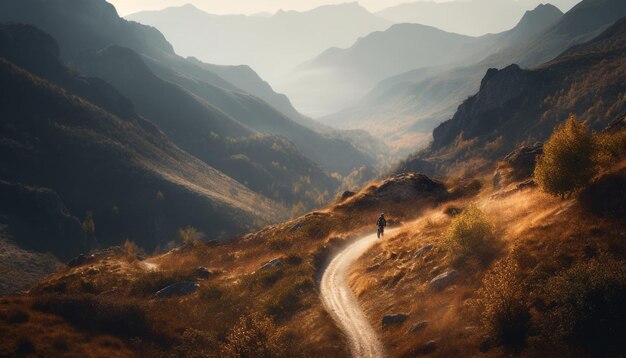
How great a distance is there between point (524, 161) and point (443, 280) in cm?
3400

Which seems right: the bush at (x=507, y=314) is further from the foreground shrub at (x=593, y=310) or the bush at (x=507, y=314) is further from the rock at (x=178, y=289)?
the rock at (x=178, y=289)

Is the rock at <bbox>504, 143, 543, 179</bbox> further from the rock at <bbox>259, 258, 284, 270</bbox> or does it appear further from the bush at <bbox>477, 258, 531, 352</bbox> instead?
the bush at <bbox>477, 258, 531, 352</bbox>

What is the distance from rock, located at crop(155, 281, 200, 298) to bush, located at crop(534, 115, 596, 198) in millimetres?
29505

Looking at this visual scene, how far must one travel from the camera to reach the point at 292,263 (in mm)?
37969

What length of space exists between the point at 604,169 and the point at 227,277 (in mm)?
32142

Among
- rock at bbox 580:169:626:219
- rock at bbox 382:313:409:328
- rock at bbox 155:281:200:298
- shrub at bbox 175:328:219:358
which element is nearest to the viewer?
rock at bbox 580:169:626:219

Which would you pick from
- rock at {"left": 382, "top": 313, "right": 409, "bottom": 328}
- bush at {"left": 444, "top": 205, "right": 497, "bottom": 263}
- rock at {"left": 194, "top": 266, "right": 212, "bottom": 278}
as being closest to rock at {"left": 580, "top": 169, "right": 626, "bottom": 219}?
bush at {"left": 444, "top": 205, "right": 497, "bottom": 263}

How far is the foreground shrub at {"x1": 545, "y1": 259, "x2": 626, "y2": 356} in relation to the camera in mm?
14320

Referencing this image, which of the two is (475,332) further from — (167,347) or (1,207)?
(1,207)

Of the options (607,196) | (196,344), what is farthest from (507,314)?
(196,344)

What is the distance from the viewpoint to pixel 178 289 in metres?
36.7

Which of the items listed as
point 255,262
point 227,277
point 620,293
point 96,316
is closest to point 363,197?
point 255,262

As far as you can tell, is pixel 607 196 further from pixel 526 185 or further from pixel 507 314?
pixel 526 185

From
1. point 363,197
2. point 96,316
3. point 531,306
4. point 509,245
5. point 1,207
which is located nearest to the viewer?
point 531,306
